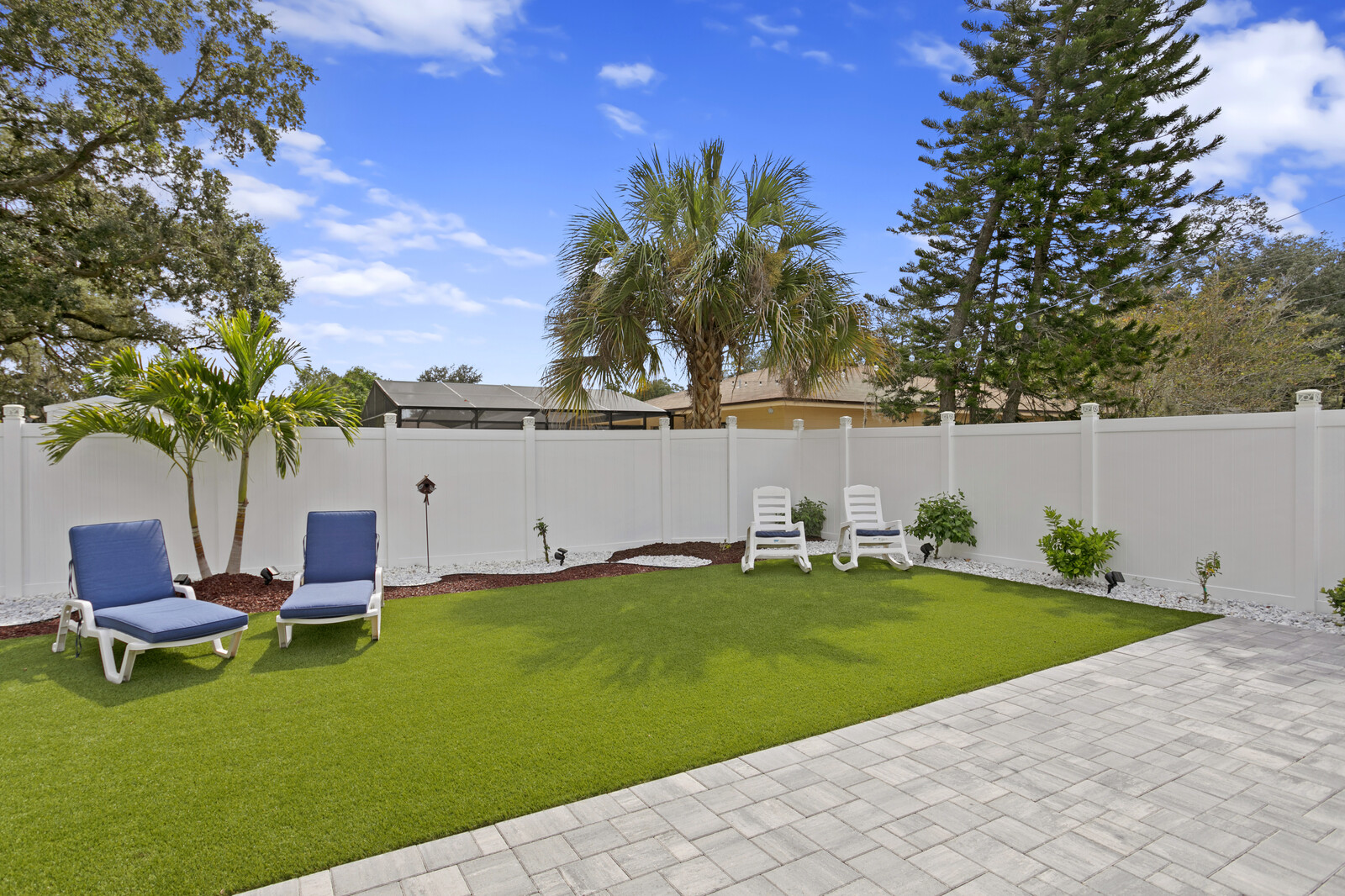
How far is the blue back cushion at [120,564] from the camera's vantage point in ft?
17.9

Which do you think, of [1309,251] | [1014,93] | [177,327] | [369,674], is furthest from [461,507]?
[1309,251]

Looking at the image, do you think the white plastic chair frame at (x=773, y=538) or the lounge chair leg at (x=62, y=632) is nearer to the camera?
the lounge chair leg at (x=62, y=632)

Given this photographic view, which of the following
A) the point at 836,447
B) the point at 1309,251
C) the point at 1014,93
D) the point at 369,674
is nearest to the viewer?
the point at 369,674

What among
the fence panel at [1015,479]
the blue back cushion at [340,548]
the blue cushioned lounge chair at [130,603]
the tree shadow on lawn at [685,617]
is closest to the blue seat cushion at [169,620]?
the blue cushioned lounge chair at [130,603]

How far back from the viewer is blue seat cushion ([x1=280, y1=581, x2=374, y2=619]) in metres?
5.43

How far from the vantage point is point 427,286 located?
19.3 m

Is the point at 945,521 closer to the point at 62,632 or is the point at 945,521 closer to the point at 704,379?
the point at 704,379

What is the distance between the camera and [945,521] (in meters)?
9.00

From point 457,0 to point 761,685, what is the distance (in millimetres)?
9249

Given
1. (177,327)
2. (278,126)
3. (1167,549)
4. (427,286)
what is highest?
(278,126)

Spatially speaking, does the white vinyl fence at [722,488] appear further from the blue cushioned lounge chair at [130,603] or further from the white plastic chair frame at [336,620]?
the white plastic chair frame at [336,620]

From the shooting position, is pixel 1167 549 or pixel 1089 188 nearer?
pixel 1167 549

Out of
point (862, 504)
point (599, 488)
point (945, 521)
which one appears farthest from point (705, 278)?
point (945, 521)

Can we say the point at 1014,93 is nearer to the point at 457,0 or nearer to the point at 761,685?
the point at 457,0
